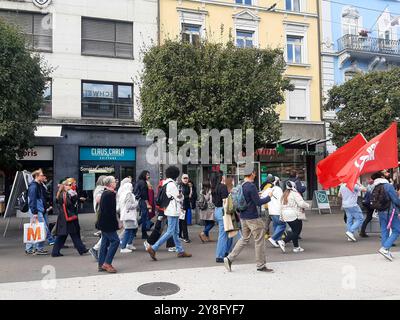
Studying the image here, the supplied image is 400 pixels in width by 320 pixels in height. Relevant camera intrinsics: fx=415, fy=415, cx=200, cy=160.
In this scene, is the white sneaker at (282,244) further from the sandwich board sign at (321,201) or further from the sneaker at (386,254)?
the sandwich board sign at (321,201)

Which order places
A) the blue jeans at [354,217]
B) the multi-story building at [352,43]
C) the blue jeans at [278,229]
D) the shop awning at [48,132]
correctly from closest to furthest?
the blue jeans at [278,229] < the blue jeans at [354,217] < the shop awning at [48,132] < the multi-story building at [352,43]

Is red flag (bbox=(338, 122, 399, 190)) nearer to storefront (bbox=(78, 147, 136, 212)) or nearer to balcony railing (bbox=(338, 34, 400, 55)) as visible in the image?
storefront (bbox=(78, 147, 136, 212))

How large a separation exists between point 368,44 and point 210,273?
66.7 feet

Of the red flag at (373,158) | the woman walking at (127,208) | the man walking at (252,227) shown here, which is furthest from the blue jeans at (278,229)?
the woman walking at (127,208)

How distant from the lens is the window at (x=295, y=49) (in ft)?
74.4

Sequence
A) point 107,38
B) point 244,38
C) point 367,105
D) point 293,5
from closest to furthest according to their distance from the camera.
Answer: point 367,105
point 107,38
point 244,38
point 293,5

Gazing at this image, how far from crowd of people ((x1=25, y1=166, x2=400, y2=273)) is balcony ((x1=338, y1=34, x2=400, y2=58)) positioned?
542 inches

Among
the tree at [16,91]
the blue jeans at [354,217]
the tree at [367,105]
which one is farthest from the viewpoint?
the tree at [367,105]

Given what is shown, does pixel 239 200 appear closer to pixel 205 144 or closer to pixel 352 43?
pixel 205 144

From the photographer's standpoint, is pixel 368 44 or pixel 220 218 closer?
pixel 220 218

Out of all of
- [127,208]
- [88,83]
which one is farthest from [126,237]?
[88,83]

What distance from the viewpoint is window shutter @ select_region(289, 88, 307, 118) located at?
2233 centimetres

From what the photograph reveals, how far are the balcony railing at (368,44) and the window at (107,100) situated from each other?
39.2 ft

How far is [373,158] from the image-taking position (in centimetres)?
862
